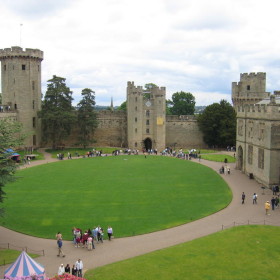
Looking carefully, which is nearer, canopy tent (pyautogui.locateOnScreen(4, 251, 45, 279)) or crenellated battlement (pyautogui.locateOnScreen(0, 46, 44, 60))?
canopy tent (pyautogui.locateOnScreen(4, 251, 45, 279))

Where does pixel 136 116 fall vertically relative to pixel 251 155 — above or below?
above

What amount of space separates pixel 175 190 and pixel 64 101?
3280 cm

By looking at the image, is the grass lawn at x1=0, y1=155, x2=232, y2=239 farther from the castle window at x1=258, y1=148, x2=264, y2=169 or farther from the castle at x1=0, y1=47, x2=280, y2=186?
the castle at x1=0, y1=47, x2=280, y2=186

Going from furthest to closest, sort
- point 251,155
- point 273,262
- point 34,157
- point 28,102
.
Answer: point 28,102, point 34,157, point 251,155, point 273,262

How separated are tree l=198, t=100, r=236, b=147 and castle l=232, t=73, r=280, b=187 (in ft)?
57.4

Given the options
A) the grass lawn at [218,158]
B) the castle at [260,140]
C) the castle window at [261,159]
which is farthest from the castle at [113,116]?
the castle window at [261,159]

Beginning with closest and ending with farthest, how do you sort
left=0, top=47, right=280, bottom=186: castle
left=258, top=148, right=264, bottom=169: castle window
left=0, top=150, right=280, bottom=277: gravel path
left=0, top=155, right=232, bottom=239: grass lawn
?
left=0, top=150, right=280, bottom=277: gravel path < left=0, top=155, right=232, bottom=239: grass lawn < left=258, top=148, right=264, bottom=169: castle window < left=0, top=47, right=280, bottom=186: castle

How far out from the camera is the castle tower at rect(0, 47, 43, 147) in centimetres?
5900

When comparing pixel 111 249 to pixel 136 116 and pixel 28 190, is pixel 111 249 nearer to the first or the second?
pixel 28 190

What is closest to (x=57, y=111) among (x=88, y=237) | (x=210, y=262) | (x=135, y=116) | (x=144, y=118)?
(x=135, y=116)

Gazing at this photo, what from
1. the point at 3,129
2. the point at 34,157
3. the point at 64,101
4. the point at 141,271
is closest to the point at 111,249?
the point at 141,271

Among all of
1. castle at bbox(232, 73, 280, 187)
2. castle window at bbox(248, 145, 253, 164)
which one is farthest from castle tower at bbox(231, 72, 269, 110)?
castle window at bbox(248, 145, 253, 164)

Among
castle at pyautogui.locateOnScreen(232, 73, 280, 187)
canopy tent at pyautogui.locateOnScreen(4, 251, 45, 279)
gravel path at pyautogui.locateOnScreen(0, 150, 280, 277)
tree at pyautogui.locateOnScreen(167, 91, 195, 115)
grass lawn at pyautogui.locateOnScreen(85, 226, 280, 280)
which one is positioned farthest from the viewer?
tree at pyautogui.locateOnScreen(167, 91, 195, 115)

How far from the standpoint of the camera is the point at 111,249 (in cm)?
2105
